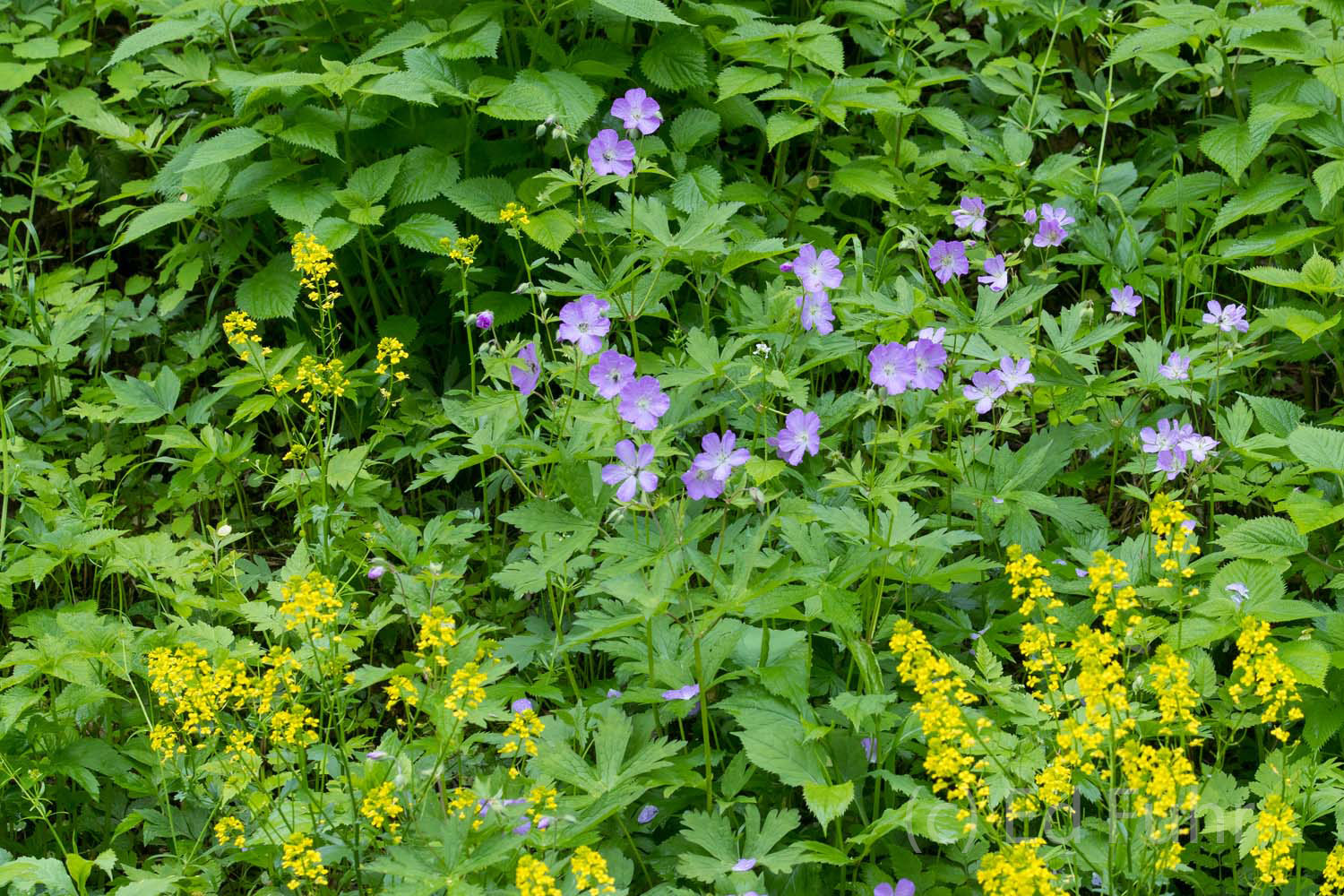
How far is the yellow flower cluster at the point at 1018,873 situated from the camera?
1632 millimetres

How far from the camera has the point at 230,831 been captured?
2.34 meters

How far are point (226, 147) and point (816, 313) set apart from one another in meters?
1.83

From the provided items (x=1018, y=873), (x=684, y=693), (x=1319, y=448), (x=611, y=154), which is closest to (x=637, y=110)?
(x=611, y=154)

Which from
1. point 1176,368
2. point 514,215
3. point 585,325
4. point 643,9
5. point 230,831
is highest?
point 643,9

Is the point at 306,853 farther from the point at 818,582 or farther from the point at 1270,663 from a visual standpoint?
the point at 1270,663

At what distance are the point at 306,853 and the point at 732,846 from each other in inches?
26.4

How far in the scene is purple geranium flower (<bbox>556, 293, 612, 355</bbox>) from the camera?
254 centimetres

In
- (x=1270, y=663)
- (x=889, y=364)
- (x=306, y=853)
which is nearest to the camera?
(x=1270, y=663)

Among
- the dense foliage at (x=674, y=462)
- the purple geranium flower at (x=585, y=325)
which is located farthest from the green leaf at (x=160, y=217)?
the purple geranium flower at (x=585, y=325)

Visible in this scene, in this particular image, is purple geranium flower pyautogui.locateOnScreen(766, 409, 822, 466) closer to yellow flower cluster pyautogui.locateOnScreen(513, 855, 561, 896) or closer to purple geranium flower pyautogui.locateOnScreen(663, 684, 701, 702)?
purple geranium flower pyautogui.locateOnScreen(663, 684, 701, 702)

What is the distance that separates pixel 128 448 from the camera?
3.68m

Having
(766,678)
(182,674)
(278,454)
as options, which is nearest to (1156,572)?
(766,678)

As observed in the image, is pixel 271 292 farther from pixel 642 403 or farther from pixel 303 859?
pixel 303 859

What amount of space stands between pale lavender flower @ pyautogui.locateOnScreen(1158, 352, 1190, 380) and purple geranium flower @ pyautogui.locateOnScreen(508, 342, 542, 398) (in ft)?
4.64
